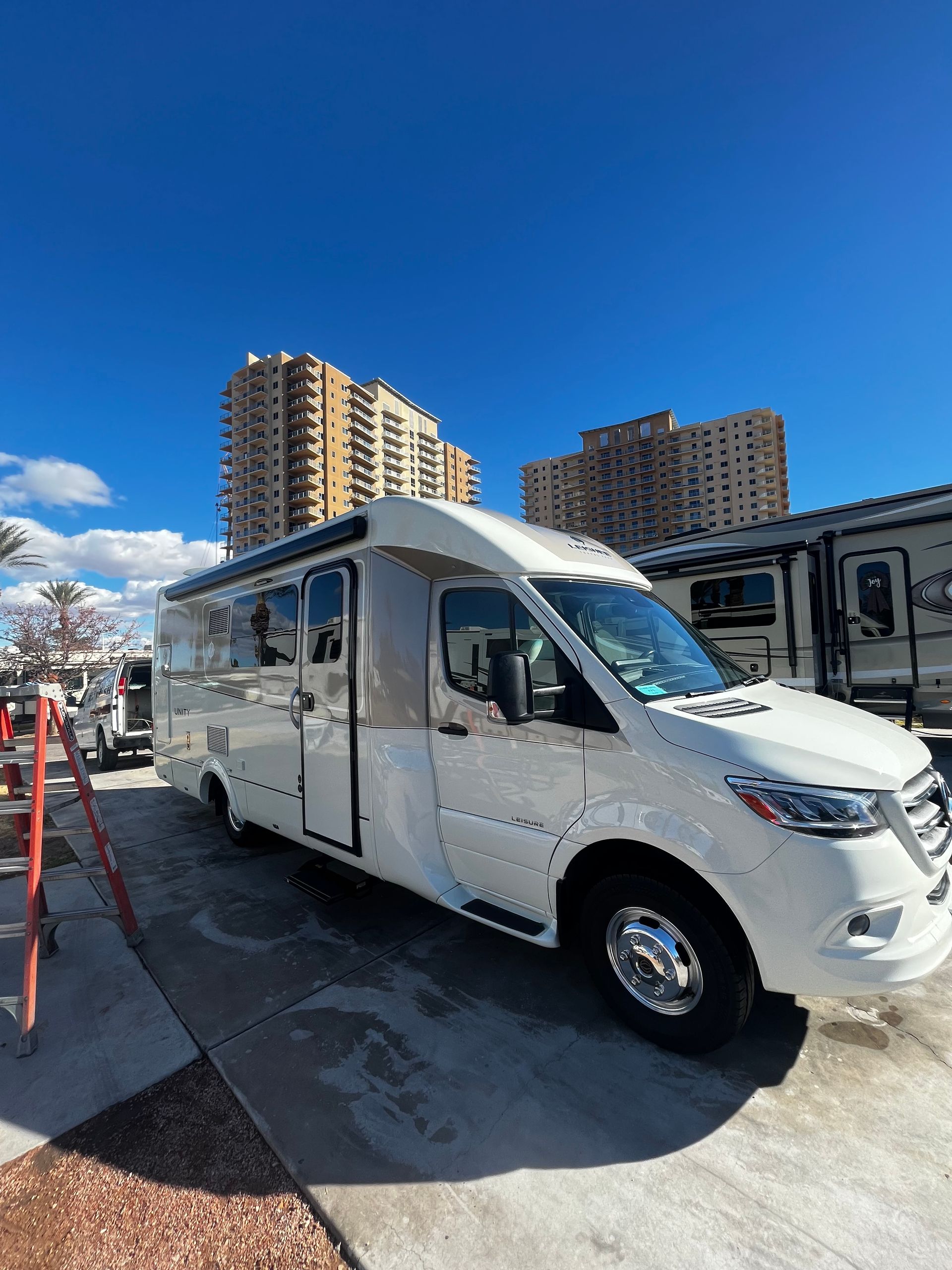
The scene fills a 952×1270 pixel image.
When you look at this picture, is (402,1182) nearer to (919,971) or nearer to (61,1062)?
(61,1062)

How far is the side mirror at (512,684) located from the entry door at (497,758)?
0.19 meters

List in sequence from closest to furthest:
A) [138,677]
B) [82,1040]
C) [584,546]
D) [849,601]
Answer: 1. [82,1040]
2. [584,546]
3. [849,601]
4. [138,677]

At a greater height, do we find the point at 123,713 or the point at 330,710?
the point at 330,710

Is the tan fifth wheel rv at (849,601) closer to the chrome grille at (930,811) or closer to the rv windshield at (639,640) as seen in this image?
the rv windshield at (639,640)

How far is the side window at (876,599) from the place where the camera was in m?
7.62

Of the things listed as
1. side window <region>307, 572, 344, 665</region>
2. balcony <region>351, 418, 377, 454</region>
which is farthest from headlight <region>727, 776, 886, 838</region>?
balcony <region>351, 418, 377, 454</region>

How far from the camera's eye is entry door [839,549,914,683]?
7543mm

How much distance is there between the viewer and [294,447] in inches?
3024

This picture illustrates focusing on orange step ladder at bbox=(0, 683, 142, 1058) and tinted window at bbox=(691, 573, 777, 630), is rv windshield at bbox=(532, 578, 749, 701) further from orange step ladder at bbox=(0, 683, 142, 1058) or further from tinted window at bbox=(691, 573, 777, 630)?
tinted window at bbox=(691, 573, 777, 630)

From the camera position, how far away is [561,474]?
125000 mm

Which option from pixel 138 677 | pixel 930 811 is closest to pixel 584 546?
pixel 930 811

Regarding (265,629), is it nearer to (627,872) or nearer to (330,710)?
(330,710)

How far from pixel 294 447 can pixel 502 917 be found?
271 feet

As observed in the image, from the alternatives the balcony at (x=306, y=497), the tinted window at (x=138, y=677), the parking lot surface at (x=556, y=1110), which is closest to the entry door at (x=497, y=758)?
the parking lot surface at (x=556, y=1110)
